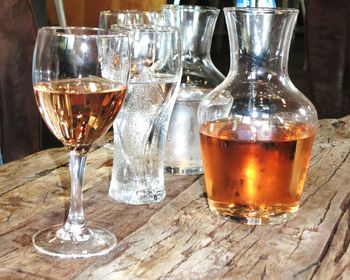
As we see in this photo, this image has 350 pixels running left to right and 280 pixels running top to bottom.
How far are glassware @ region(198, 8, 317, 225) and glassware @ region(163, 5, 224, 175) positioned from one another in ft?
0.45

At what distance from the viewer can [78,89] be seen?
61 centimetres

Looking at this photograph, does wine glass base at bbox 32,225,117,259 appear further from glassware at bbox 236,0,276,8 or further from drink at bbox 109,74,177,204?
glassware at bbox 236,0,276,8

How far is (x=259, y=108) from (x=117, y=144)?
0.16 metres

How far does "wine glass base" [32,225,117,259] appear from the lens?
0.60 m

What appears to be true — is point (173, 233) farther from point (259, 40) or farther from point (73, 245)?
point (259, 40)

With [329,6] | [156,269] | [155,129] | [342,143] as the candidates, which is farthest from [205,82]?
[329,6]

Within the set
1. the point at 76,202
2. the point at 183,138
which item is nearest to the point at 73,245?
the point at 76,202

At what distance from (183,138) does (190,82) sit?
0.07 m

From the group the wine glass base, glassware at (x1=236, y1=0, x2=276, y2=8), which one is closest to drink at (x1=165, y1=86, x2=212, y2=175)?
glassware at (x1=236, y1=0, x2=276, y2=8)

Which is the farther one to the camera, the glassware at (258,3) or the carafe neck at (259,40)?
the glassware at (258,3)

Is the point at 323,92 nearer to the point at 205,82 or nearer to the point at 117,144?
the point at 205,82

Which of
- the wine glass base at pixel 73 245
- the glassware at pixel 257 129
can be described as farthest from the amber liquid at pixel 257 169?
the wine glass base at pixel 73 245

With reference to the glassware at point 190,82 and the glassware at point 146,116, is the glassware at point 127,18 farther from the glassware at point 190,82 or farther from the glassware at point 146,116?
the glassware at point 146,116

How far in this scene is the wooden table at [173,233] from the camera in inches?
22.8
